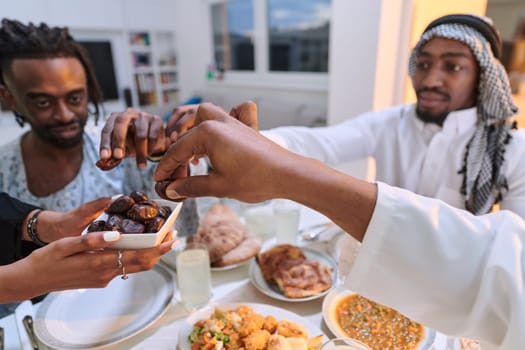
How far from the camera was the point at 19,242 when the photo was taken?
0.89 m

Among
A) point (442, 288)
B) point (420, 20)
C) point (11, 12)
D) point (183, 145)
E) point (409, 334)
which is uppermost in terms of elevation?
point (11, 12)

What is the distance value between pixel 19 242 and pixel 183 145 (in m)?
0.64

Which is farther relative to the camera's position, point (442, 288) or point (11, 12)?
point (11, 12)

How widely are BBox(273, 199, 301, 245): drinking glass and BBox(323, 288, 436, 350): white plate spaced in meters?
0.34

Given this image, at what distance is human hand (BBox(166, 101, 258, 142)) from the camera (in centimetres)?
85

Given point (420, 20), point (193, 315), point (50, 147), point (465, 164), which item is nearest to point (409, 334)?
point (193, 315)

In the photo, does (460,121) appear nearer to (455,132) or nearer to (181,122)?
(455,132)

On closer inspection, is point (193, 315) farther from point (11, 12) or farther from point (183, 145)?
point (11, 12)

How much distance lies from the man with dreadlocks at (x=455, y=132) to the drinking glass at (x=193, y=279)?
449 mm

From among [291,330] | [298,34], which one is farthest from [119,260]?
[298,34]

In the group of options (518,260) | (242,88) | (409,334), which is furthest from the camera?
(242,88)

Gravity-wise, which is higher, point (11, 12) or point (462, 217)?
point (11, 12)

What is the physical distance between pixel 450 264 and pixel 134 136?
0.87 metres

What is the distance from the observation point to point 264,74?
4254 mm
